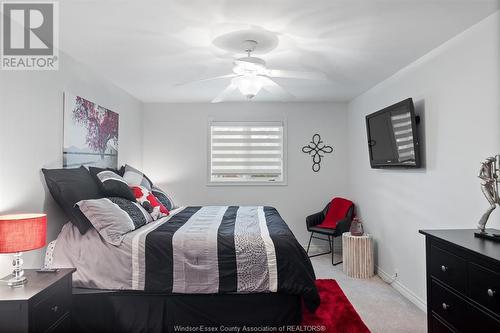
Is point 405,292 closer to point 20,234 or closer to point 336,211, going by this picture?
point 336,211

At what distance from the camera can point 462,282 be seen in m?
1.74

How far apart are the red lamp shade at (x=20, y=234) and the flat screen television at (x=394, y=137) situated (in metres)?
3.10

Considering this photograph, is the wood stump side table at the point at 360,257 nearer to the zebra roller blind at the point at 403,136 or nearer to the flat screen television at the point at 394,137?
the flat screen television at the point at 394,137

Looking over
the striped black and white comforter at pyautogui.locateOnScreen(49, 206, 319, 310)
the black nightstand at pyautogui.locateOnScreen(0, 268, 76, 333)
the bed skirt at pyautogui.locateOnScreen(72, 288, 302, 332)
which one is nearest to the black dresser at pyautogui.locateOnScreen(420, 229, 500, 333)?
the striped black and white comforter at pyautogui.locateOnScreen(49, 206, 319, 310)

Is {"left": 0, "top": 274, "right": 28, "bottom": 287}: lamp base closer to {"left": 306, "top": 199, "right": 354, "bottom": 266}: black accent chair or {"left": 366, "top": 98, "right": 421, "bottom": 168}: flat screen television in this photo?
{"left": 366, "top": 98, "right": 421, "bottom": 168}: flat screen television

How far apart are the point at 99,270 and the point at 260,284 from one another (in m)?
1.22

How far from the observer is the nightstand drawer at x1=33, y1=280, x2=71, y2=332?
1.75m

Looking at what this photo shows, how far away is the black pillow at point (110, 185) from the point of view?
2.93 m

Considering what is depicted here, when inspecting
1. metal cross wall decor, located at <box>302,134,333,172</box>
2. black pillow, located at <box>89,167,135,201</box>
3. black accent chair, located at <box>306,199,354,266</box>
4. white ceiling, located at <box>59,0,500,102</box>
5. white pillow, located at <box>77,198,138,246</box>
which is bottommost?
black accent chair, located at <box>306,199,354,266</box>

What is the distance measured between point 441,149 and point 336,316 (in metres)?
1.73

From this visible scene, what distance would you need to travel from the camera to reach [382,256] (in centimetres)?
386

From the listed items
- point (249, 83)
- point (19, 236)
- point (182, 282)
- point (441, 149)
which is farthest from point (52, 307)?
point (441, 149)

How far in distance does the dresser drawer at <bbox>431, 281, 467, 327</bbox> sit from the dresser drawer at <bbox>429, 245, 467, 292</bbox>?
2.5 inches

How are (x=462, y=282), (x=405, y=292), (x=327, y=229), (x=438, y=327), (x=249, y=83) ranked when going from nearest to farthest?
(x=462, y=282)
(x=438, y=327)
(x=249, y=83)
(x=405, y=292)
(x=327, y=229)
